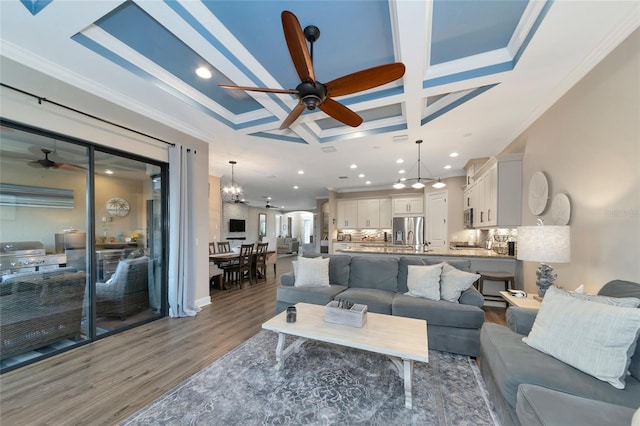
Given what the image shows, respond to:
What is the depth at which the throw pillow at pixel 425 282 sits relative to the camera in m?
3.08

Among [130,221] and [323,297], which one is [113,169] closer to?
[130,221]

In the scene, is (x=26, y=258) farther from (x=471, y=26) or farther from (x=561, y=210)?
(x=561, y=210)

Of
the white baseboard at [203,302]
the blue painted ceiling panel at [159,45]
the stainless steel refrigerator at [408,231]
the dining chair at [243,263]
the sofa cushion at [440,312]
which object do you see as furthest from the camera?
the stainless steel refrigerator at [408,231]

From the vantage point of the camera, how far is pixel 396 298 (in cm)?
312

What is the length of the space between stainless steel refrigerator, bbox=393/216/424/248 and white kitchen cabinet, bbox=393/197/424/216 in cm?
19

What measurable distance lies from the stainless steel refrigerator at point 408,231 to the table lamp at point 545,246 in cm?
528

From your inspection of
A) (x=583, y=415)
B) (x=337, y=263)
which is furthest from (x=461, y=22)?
(x=337, y=263)

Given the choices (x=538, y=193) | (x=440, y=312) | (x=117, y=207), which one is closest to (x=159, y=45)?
(x=117, y=207)

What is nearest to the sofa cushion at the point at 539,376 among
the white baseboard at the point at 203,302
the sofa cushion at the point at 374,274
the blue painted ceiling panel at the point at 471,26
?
the sofa cushion at the point at 374,274

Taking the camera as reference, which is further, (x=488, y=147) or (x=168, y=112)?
(x=488, y=147)

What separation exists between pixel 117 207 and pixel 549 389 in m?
4.62

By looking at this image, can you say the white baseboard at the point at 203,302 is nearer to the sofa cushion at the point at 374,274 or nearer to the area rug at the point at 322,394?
the area rug at the point at 322,394

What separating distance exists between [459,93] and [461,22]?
1.21 metres

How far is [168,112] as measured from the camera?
11.3 feet
